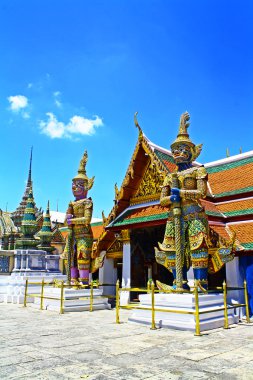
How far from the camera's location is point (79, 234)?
36.2 ft

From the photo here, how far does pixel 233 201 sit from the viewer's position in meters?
10.9

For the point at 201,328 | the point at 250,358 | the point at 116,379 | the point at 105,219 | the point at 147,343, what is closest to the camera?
the point at 116,379

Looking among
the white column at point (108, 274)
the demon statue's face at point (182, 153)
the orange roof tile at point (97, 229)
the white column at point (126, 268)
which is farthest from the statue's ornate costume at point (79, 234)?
the orange roof tile at point (97, 229)

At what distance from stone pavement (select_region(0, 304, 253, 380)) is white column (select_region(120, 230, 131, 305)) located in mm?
4257

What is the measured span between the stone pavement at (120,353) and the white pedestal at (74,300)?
8.50 feet

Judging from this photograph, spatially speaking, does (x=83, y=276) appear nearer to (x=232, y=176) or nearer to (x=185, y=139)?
(x=185, y=139)

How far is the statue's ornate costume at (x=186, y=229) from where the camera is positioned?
25.1 feet

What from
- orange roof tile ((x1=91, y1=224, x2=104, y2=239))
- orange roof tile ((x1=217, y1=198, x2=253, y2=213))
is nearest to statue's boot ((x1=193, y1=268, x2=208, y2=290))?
orange roof tile ((x1=217, y1=198, x2=253, y2=213))

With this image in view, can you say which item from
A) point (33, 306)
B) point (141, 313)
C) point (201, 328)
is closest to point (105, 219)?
point (33, 306)

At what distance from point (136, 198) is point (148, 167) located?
3.89 ft

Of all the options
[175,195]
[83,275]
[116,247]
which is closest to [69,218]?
[83,275]

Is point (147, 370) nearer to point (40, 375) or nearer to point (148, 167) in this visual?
point (40, 375)

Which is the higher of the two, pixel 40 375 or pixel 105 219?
pixel 105 219

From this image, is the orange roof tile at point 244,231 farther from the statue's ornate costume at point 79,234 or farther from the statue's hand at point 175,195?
the statue's ornate costume at point 79,234
